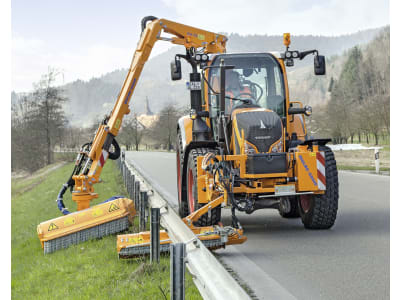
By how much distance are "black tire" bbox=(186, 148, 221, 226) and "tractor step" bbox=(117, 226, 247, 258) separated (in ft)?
3.03

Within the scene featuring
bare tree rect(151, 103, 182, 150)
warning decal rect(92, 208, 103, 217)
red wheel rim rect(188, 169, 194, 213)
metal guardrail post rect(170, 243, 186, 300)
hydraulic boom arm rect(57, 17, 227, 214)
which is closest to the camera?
metal guardrail post rect(170, 243, 186, 300)

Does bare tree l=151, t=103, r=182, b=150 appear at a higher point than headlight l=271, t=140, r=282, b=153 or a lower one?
higher

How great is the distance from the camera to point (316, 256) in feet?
20.3

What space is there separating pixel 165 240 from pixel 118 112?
510 cm

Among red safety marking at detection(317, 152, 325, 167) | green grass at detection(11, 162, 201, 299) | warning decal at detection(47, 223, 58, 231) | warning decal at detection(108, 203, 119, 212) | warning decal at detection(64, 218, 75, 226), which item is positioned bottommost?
green grass at detection(11, 162, 201, 299)

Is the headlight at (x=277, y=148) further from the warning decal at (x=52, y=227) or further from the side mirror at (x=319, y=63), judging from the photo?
the warning decal at (x=52, y=227)

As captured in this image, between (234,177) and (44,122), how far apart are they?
34.0 meters

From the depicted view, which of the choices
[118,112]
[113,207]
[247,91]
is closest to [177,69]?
[247,91]

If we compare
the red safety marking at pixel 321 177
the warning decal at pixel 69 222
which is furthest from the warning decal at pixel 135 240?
the red safety marking at pixel 321 177

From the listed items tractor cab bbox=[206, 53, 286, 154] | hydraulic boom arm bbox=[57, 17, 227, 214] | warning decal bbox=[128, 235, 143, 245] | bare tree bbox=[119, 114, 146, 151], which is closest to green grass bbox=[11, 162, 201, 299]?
warning decal bbox=[128, 235, 143, 245]

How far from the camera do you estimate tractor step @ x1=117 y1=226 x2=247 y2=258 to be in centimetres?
596

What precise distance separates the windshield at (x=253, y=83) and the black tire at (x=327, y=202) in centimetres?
133

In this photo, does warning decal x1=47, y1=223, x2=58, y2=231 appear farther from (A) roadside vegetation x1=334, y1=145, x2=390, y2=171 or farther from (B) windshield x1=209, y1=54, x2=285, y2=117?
(A) roadside vegetation x1=334, y1=145, x2=390, y2=171
